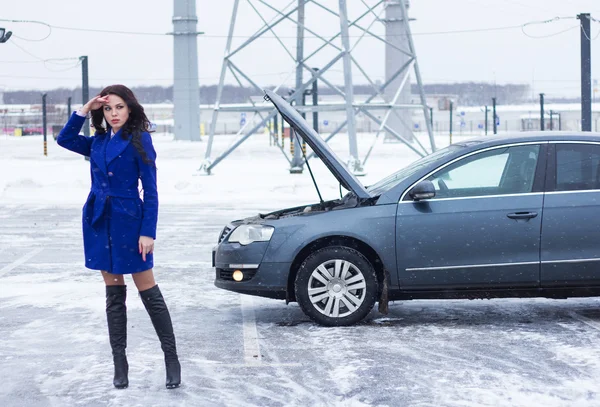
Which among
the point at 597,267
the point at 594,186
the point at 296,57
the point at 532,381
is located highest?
the point at 296,57

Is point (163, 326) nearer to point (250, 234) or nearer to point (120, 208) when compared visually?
point (120, 208)

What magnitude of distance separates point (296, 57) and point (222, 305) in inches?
865

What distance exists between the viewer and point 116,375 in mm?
6039

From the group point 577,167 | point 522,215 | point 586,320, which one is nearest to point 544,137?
point 577,167

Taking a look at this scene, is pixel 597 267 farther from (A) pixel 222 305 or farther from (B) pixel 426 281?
(A) pixel 222 305

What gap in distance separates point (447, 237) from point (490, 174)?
69cm

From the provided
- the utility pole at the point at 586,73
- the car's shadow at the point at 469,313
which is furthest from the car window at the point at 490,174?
the utility pole at the point at 586,73

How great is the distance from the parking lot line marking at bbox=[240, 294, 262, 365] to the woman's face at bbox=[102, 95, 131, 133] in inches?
75.5

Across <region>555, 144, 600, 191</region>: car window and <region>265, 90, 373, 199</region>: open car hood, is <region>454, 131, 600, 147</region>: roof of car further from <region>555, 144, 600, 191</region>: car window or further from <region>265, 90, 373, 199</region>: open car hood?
<region>265, 90, 373, 199</region>: open car hood

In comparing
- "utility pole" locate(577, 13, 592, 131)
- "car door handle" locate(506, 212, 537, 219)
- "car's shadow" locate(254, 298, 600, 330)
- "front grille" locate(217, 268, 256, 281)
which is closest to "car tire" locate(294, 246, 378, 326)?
"car's shadow" locate(254, 298, 600, 330)

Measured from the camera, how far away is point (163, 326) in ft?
19.6

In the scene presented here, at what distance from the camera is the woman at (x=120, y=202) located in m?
5.75

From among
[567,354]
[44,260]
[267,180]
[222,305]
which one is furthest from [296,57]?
[567,354]

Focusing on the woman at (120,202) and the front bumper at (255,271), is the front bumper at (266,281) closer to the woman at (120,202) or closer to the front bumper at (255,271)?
the front bumper at (255,271)
